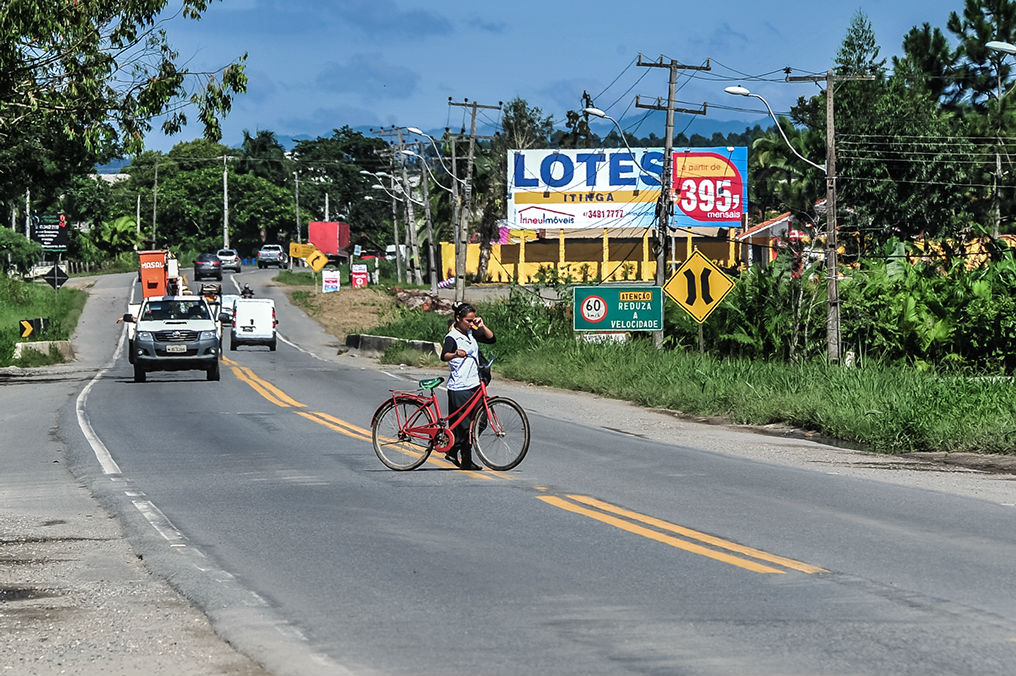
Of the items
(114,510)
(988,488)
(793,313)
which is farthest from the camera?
(793,313)

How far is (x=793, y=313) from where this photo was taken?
1265 inches

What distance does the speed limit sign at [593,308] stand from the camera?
3472 centimetres

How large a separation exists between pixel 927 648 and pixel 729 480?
24.8 ft

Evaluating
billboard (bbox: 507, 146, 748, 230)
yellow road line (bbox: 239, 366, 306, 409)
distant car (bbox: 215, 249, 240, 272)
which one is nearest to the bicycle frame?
yellow road line (bbox: 239, 366, 306, 409)

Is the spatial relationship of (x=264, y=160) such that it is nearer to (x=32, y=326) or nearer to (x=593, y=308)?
(x=32, y=326)

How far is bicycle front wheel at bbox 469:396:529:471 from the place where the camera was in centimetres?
1495

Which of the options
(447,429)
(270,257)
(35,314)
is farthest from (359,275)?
(447,429)

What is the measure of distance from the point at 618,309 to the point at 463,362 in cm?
2007

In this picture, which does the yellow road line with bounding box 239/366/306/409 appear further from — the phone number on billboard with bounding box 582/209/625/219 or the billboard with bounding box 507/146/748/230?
the phone number on billboard with bounding box 582/209/625/219

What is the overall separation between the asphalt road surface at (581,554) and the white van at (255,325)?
1216 inches

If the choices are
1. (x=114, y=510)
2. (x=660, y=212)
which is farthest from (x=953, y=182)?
(x=114, y=510)

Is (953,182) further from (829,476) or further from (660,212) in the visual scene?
(829,476)

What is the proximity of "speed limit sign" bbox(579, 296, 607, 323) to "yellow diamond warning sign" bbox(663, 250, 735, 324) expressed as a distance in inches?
220

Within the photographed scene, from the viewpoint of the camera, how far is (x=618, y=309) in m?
34.6
